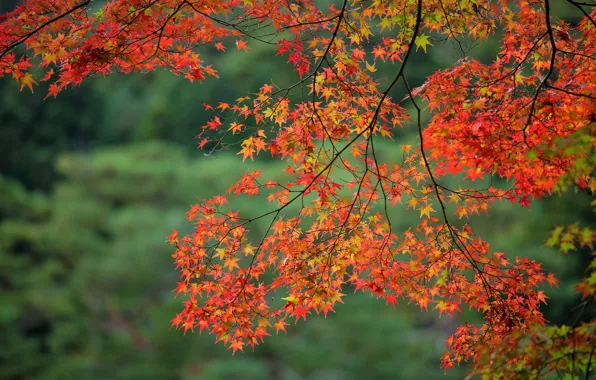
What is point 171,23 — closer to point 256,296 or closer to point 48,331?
point 256,296

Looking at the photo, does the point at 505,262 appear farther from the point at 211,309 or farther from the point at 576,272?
the point at 576,272

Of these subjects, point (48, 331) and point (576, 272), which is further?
point (48, 331)

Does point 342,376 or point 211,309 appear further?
point 342,376

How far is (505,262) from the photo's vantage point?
2.55 meters

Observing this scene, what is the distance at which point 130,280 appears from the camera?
7.07 metres

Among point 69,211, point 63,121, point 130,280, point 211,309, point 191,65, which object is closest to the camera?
point 211,309

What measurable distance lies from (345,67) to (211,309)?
1.22m

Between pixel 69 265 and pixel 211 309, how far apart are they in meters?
6.07

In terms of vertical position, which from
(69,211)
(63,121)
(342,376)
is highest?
(63,121)

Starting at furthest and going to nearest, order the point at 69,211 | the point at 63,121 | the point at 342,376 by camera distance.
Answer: the point at 63,121
the point at 69,211
the point at 342,376

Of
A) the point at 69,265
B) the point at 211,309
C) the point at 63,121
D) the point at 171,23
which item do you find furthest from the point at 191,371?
the point at 63,121

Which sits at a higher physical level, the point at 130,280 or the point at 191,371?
the point at 130,280

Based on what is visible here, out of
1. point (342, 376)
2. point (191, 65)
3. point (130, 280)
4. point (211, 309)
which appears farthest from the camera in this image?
point (130, 280)

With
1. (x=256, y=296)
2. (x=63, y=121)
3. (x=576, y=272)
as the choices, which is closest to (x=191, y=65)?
(x=256, y=296)
